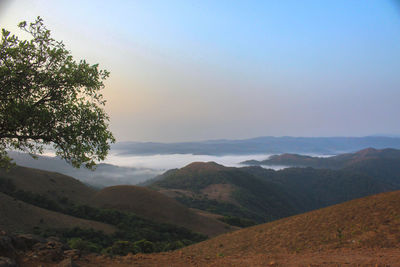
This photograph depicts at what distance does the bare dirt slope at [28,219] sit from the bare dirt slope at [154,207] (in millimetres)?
15531

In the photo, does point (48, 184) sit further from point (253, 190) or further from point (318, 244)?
point (253, 190)

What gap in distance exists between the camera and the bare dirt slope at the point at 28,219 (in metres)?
24.9

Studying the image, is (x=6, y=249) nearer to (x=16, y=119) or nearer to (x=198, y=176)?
(x=16, y=119)

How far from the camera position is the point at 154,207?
49.6 meters

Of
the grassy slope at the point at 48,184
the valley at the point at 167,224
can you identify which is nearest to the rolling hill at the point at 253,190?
the valley at the point at 167,224

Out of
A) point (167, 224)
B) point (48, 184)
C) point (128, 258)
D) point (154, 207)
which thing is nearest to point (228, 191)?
point (154, 207)

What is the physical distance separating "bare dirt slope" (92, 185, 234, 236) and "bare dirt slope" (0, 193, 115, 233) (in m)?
15.5

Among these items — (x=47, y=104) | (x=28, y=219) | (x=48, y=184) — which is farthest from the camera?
(x=48, y=184)

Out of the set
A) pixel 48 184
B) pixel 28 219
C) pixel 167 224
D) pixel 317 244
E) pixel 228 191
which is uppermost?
pixel 317 244

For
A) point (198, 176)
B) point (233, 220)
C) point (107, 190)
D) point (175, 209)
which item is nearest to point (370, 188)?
point (198, 176)

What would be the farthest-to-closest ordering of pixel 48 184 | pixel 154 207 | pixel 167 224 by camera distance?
pixel 154 207 → pixel 48 184 → pixel 167 224

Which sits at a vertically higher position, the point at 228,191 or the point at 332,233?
the point at 332,233

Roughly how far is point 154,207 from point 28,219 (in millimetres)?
25528

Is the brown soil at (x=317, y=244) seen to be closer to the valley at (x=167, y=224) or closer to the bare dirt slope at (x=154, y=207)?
the valley at (x=167, y=224)
